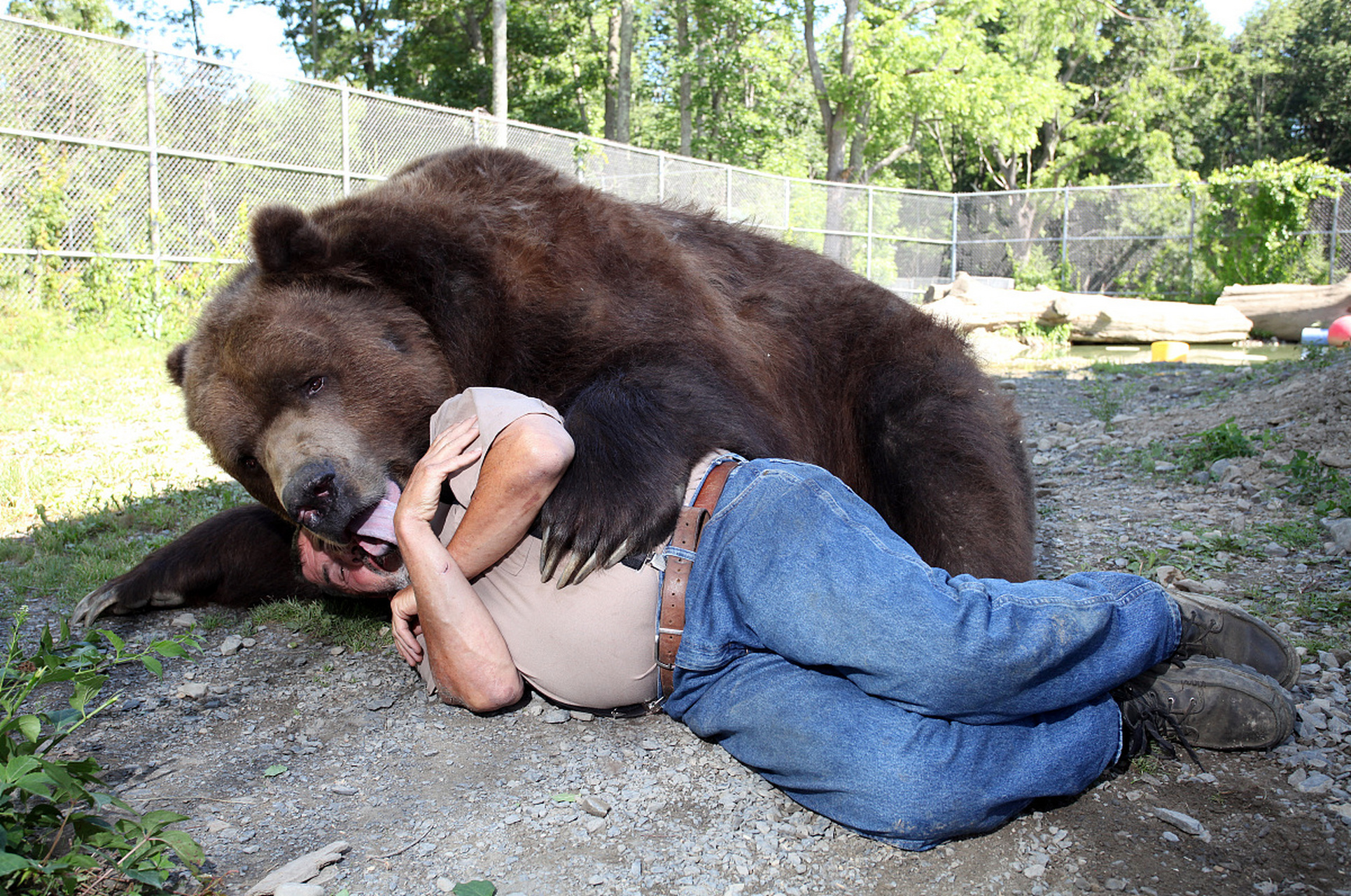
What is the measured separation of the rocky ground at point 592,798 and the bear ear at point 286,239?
131 cm

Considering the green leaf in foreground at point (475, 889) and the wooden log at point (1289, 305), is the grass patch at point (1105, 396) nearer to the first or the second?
the green leaf in foreground at point (475, 889)

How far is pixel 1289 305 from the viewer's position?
14.8 metres

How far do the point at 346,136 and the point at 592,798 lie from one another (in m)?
11.4

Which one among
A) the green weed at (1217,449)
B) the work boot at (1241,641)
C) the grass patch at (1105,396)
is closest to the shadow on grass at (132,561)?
the work boot at (1241,641)

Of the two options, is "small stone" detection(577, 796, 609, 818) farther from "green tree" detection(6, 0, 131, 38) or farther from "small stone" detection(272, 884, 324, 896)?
"green tree" detection(6, 0, 131, 38)

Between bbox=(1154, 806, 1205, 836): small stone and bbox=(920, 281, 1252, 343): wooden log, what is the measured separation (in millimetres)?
13037

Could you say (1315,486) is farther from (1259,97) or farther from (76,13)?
(1259,97)

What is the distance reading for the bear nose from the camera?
277 centimetres

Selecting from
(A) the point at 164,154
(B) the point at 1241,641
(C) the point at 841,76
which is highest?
(C) the point at 841,76

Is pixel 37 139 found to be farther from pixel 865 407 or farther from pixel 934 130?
pixel 934 130

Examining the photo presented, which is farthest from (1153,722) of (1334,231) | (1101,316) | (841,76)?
(841,76)

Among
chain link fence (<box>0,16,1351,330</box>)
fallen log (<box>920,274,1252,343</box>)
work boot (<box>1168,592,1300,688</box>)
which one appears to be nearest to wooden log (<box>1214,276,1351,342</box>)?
fallen log (<box>920,274,1252,343</box>)

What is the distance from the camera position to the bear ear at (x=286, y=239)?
3.00 meters

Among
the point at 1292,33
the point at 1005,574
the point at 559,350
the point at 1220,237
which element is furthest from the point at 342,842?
the point at 1292,33
